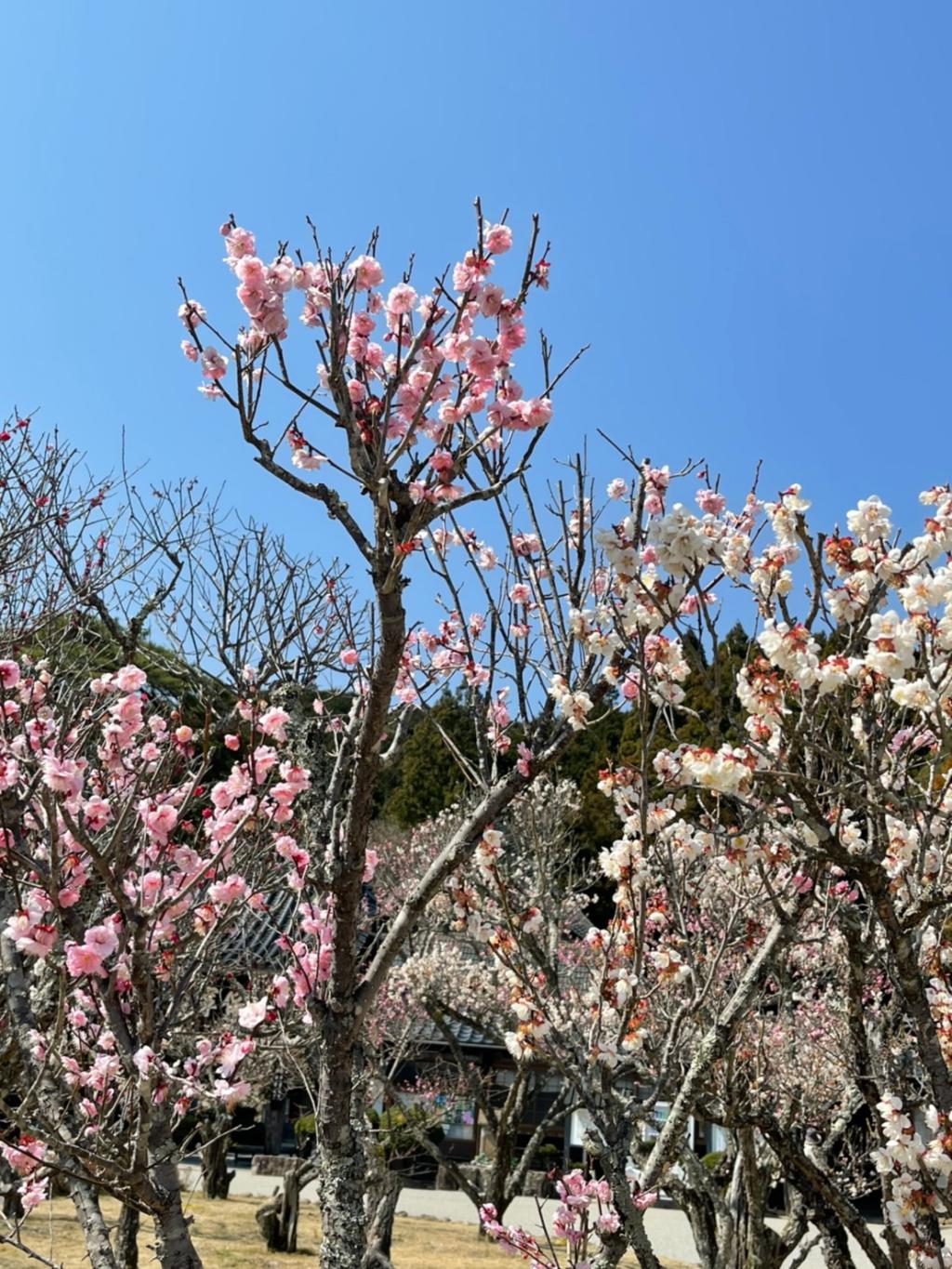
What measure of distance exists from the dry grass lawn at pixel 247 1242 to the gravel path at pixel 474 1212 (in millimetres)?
657

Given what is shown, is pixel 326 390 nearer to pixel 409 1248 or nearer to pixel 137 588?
pixel 137 588

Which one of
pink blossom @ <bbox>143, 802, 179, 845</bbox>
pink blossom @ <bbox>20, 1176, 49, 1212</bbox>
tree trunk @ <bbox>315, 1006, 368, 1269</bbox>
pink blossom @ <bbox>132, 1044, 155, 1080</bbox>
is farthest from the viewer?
pink blossom @ <bbox>20, 1176, 49, 1212</bbox>

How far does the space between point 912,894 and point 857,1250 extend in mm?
12830

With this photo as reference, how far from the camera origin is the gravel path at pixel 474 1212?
1424 centimetres

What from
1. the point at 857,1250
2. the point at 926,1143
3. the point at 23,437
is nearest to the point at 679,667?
the point at 926,1143

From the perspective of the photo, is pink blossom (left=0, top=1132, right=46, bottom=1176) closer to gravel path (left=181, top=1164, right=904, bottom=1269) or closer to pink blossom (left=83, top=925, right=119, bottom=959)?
pink blossom (left=83, top=925, right=119, bottom=959)

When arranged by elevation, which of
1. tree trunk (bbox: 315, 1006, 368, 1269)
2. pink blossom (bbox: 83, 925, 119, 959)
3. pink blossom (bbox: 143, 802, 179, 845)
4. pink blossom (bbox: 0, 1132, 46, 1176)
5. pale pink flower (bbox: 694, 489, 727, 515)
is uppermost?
pale pink flower (bbox: 694, 489, 727, 515)

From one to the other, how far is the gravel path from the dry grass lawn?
2.15ft

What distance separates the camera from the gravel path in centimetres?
1424

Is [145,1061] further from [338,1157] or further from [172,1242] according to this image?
[338,1157]

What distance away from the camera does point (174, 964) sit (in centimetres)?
381

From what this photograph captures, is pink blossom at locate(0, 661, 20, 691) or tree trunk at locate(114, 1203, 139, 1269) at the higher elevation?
pink blossom at locate(0, 661, 20, 691)

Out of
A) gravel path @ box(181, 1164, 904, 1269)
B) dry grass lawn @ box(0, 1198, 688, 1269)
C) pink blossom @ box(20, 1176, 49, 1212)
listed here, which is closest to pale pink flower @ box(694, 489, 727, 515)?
pink blossom @ box(20, 1176, 49, 1212)

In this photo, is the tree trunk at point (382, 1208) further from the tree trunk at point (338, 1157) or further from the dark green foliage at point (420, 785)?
the dark green foliage at point (420, 785)
